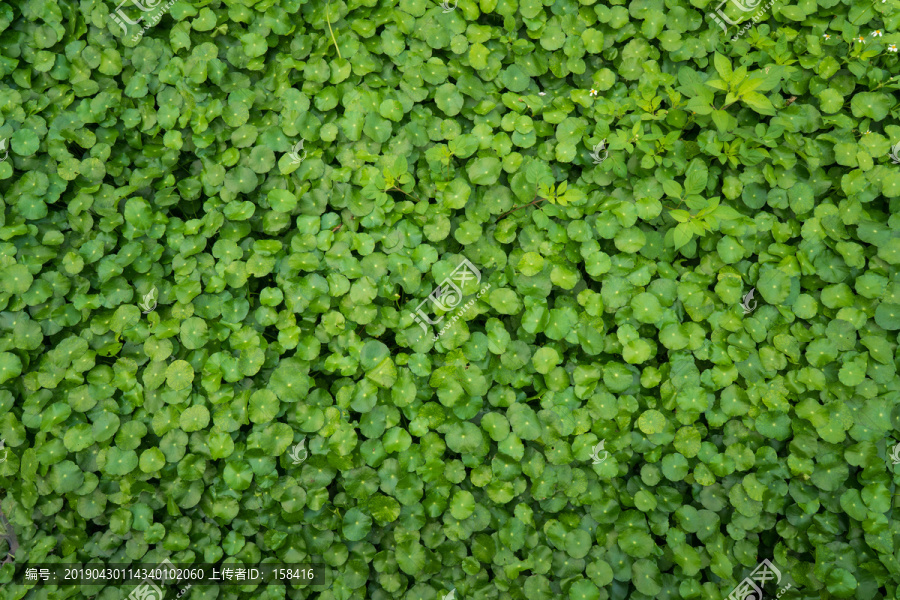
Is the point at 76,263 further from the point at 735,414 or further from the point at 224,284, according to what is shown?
the point at 735,414

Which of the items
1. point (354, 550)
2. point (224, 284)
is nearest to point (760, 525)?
point (354, 550)

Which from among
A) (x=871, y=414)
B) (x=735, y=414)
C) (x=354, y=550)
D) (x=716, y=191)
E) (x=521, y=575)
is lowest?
(x=354, y=550)

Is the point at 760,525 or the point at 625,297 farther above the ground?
the point at 625,297

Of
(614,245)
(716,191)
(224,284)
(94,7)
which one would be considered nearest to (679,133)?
(716,191)

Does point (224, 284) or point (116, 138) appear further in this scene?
point (116, 138)

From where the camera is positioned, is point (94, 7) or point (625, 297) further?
point (94, 7)

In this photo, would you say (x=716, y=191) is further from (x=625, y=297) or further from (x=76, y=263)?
(x=76, y=263)
